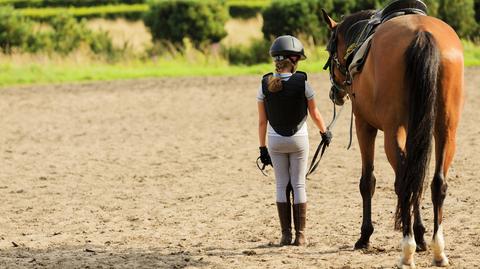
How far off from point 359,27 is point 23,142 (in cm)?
687

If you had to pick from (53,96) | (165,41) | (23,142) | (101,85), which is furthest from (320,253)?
(165,41)

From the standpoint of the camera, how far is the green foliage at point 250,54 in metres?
23.4

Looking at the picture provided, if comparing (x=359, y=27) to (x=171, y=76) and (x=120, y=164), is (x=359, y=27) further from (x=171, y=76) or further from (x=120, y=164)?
(x=171, y=76)

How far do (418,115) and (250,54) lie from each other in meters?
17.8

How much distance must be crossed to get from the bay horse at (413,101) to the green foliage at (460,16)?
18018 millimetres

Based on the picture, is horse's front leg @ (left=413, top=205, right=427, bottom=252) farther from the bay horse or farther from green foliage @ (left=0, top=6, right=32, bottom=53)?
green foliage @ (left=0, top=6, right=32, bottom=53)

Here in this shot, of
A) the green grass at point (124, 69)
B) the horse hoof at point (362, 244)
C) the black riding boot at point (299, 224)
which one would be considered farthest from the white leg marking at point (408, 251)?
the green grass at point (124, 69)

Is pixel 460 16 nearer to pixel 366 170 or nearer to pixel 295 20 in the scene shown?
pixel 295 20

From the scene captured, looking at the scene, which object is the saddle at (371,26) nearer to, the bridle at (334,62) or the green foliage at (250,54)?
the bridle at (334,62)

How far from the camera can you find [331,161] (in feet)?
36.4

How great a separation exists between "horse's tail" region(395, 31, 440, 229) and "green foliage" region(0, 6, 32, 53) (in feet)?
58.8

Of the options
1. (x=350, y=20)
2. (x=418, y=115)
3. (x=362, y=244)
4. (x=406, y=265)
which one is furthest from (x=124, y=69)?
(x=418, y=115)

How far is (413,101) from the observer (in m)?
5.89

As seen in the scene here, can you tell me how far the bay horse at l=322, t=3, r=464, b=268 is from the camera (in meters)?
5.87
